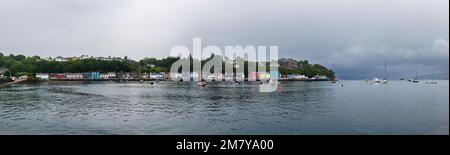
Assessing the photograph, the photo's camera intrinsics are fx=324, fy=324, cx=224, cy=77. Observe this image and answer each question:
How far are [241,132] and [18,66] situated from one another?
718 feet

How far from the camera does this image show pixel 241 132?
21734 mm

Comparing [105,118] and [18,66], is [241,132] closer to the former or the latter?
[105,118]
